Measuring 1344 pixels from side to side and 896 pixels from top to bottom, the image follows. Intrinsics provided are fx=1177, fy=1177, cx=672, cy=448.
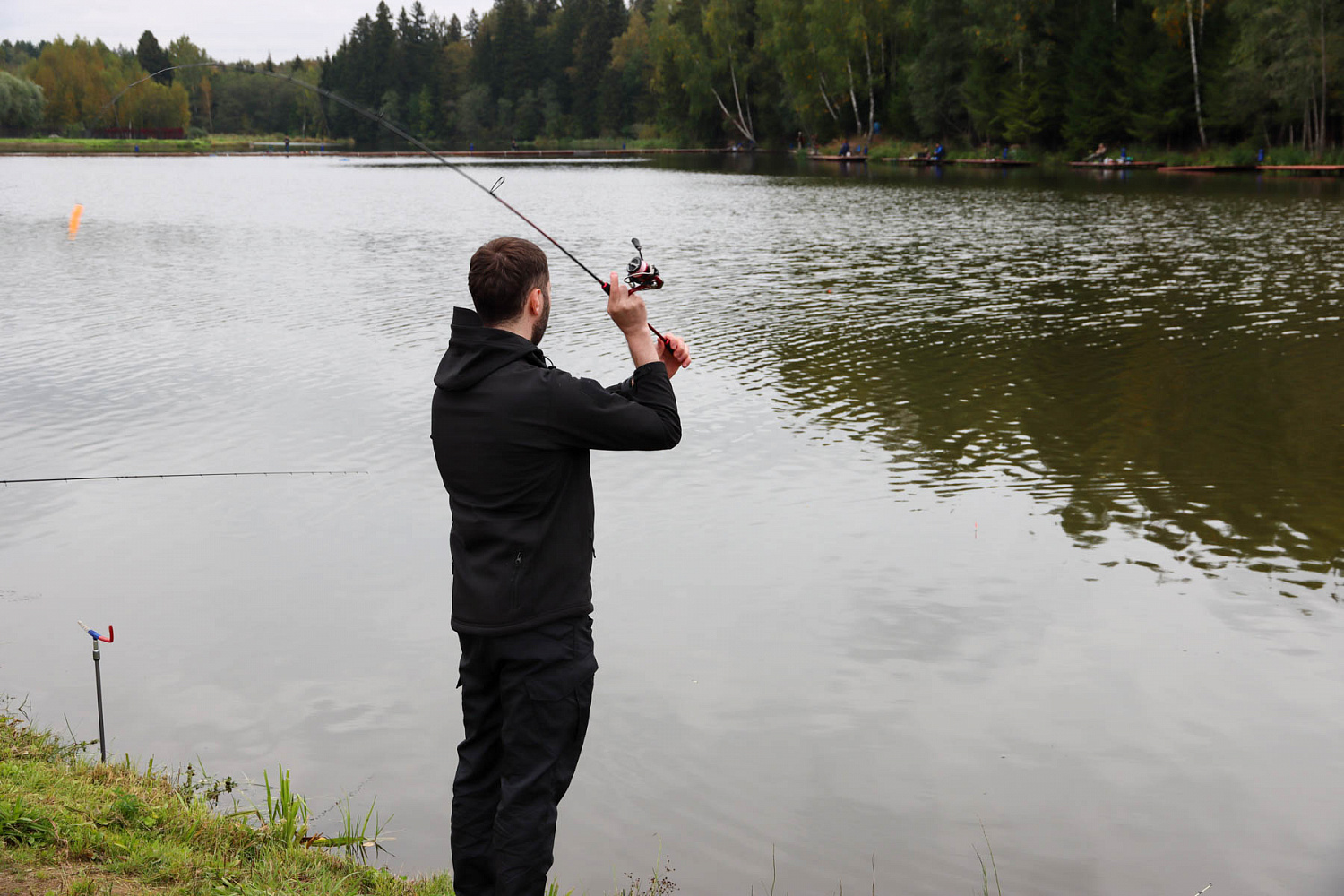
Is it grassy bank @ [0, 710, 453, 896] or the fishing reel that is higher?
the fishing reel

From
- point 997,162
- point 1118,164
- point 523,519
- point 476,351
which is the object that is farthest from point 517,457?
point 997,162

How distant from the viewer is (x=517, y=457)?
3.21 m

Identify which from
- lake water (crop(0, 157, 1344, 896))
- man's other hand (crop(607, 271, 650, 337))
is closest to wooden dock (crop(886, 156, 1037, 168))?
lake water (crop(0, 157, 1344, 896))

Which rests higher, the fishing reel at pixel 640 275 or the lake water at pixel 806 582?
the fishing reel at pixel 640 275

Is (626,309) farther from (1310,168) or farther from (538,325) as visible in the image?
(1310,168)

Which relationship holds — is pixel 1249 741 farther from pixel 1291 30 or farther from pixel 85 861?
pixel 1291 30

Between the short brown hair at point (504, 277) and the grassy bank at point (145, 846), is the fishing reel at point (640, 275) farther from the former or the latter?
the grassy bank at point (145, 846)

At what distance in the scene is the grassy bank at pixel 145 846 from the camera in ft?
12.1

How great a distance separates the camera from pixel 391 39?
143125 mm

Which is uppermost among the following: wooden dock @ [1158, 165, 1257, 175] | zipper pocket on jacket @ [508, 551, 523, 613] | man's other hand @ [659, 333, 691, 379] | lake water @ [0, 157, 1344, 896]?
wooden dock @ [1158, 165, 1257, 175]

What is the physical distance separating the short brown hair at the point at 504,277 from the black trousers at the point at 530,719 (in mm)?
880

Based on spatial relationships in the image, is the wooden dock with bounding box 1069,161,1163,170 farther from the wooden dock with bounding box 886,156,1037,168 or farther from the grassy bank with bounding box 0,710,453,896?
the grassy bank with bounding box 0,710,453,896

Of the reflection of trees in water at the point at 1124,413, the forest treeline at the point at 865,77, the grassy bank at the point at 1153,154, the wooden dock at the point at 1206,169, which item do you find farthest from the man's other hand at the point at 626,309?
the wooden dock at the point at 1206,169

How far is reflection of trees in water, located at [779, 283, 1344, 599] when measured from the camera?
8414 millimetres
